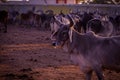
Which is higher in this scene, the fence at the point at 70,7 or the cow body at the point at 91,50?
the cow body at the point at 91,50

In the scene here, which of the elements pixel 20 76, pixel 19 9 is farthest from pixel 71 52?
pixel 19 9

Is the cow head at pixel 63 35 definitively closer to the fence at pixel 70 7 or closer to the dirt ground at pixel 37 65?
the dirt ground at pixel 37 65

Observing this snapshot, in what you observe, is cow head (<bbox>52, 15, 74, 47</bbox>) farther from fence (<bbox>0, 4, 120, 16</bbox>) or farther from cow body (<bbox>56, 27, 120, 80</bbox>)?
fence (<bbox>0, 4, 120, 16</bbox>)

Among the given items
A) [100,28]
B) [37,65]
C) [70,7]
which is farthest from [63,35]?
[70,7]

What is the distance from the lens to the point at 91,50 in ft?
27.2

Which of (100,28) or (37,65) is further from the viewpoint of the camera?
(100,28)

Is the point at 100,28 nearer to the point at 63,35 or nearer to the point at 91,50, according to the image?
the point at 63,35

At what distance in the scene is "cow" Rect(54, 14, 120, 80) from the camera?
8008 mm

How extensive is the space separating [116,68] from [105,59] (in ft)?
1.08

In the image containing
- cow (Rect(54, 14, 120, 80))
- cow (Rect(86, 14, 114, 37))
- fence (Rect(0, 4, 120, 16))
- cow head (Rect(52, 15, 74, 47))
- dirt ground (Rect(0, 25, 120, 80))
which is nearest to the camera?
cow (Rect(54, 14, 120, 80))

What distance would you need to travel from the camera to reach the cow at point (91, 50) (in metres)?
8.01

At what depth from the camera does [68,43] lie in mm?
8633

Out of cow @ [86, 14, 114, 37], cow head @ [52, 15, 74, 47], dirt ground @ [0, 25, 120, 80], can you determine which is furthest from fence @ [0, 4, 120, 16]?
cow head @ [52, 15, 74, 47]

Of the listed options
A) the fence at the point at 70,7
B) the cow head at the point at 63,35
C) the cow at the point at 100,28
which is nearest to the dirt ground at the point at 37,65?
the cow at the point at 100,28
